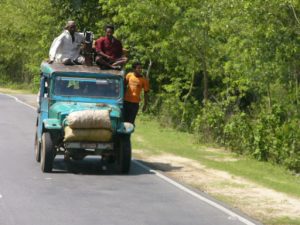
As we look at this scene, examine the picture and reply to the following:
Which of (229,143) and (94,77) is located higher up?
(94,77)

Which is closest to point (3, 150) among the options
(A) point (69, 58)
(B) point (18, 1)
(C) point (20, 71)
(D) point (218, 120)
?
(A) point (69, 58)

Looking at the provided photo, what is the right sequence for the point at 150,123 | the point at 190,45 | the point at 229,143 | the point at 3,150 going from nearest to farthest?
the point at 3,150 < the point at 229,143 < the point at 190,45 < the point at 150,123

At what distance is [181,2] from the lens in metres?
25.9

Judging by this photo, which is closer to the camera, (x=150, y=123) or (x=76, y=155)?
(x=76, y=155)

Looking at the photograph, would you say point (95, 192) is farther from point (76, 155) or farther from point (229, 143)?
point (229, 143)

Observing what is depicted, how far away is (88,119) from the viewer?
1478cm

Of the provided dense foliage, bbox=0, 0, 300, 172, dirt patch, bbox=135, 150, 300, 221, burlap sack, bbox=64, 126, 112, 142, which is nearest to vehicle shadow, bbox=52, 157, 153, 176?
dirt patch, bbox=135, 150, 300, 221

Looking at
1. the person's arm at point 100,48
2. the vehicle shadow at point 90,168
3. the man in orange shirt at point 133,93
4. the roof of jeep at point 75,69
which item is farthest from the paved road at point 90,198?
the person's arm at point 100,48

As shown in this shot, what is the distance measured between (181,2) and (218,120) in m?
4.49

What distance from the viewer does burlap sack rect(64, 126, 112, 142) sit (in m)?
14.8

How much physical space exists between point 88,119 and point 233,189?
3.00 metres

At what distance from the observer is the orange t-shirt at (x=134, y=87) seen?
17.6m

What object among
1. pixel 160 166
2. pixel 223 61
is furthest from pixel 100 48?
pixel 223 61

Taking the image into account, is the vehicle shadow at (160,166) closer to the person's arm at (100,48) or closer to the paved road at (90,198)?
the paved road at (90,198)
